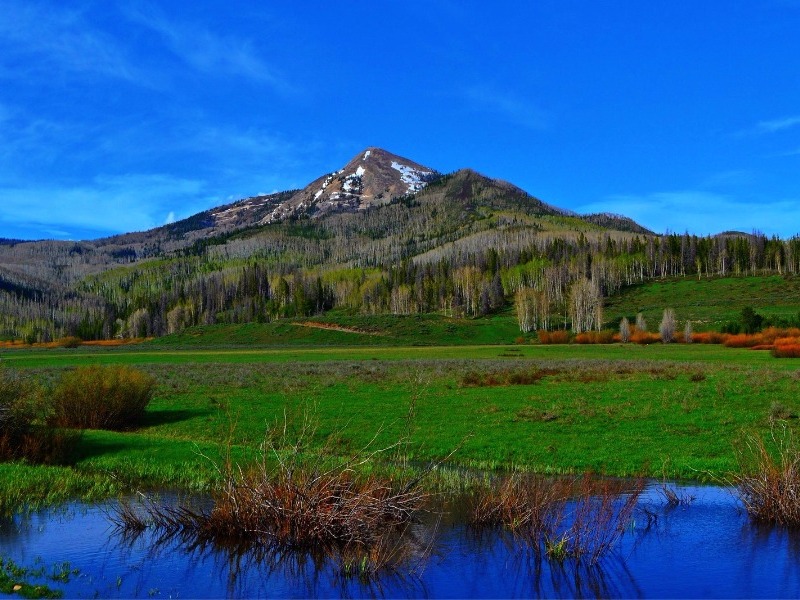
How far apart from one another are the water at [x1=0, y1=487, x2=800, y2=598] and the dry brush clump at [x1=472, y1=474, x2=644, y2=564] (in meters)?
0.35

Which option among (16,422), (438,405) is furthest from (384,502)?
(438,405)

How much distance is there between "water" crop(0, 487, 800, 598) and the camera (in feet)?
43.9

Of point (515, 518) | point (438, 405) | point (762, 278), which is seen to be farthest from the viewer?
point (762, 278)

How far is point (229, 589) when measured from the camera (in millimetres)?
13461

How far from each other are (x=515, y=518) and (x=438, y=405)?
74.0ft

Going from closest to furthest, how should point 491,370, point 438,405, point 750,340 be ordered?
point 438,405 < point 491,370 < point 750,340

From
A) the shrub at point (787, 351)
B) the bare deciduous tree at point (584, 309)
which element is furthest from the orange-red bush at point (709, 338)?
the bare deciduous tree at point (584, 309)

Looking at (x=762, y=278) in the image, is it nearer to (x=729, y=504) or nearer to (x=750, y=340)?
(x=750, y=340)

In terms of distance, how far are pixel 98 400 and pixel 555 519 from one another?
25.2 m

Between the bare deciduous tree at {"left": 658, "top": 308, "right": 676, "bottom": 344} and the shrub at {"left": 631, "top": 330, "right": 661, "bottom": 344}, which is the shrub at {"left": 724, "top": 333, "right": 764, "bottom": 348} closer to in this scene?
the bare deciduous tree at {"left": 658, "top": 308, "right": 676, "bottom": 344}

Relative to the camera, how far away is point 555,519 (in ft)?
55.4

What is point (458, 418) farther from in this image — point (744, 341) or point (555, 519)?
point (744, 341)

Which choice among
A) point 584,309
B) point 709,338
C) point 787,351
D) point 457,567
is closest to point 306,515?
point 457,567

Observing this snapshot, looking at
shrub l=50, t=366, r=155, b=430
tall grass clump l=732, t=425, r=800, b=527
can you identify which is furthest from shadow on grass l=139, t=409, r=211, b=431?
tall grass clump l=732, t=425, r=800, b=527
